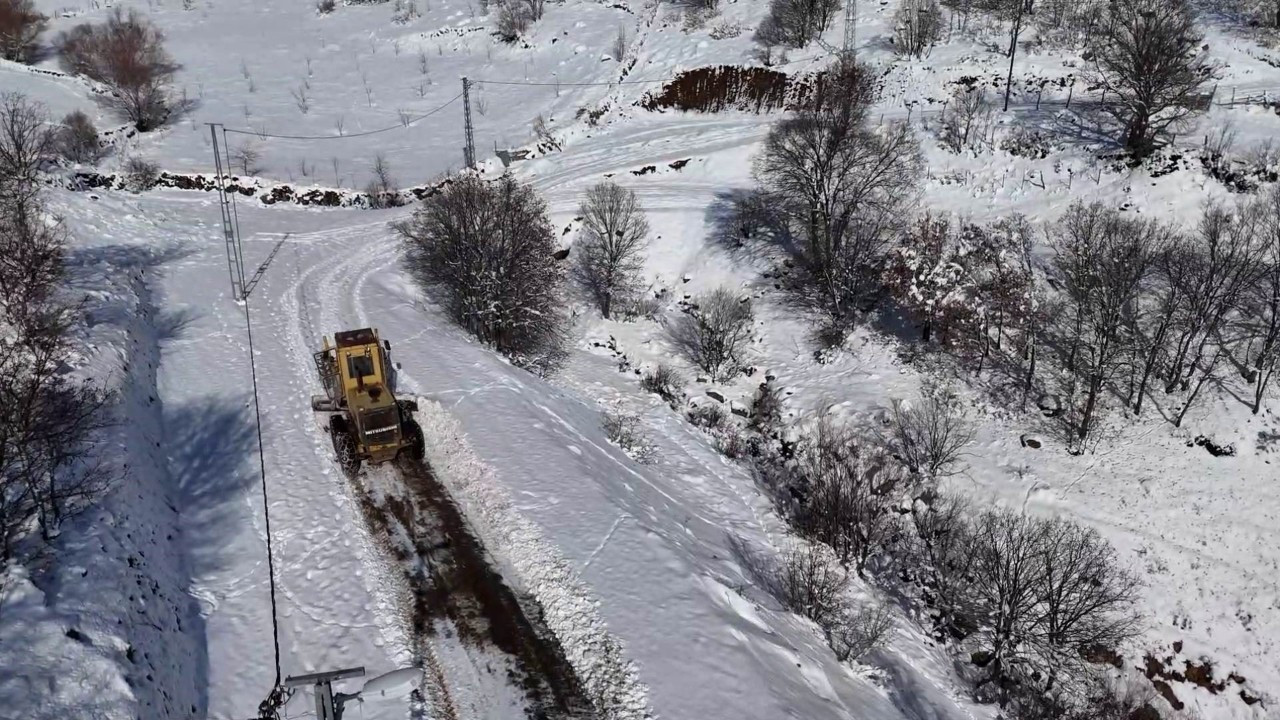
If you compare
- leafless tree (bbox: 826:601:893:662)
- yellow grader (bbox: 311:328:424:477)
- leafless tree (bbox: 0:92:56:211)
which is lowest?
leafless tree (bbox: 826:601:893:662)

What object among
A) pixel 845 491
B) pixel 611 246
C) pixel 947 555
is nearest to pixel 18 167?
pixel 611 246

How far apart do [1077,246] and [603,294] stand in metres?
21.6

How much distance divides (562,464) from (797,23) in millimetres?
44719

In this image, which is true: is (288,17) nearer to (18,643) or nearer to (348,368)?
(348,368)

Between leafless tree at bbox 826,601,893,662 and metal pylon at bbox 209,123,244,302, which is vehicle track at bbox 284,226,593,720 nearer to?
leafless tree at bbox 826,601,893,662

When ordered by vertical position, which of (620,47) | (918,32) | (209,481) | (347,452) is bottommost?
(209,481)

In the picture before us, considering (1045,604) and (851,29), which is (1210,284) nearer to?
(1045,604)

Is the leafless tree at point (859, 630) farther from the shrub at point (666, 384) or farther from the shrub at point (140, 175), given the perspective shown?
the shrub at point (140, 175)

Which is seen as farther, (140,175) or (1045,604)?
(140,175)

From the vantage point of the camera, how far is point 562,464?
22172mm

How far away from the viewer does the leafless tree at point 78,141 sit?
50.8 m

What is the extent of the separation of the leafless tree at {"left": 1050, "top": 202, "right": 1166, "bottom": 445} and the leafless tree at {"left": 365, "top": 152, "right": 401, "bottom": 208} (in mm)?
37122

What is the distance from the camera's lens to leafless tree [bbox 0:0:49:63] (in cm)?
6788

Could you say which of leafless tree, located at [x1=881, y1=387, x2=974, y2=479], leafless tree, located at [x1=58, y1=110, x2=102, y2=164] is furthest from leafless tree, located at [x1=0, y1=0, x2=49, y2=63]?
leafless tree, located at [x1=881, y1=387, x2=974, y2=479]
